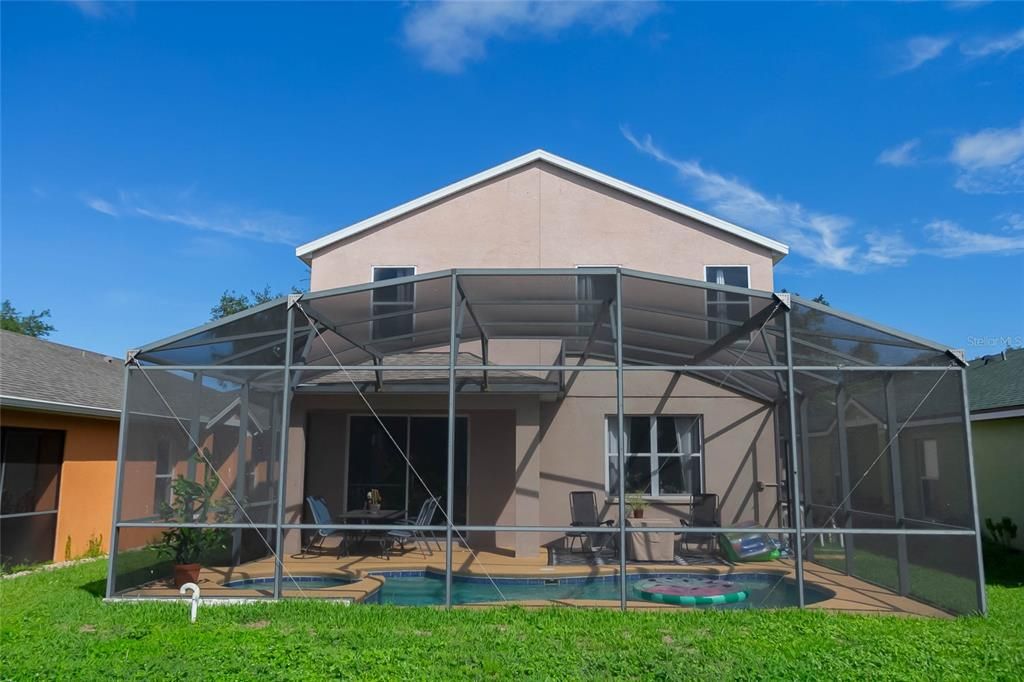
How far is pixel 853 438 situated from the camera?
9.27 metres

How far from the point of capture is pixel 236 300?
43.9m

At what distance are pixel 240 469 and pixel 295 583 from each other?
5.75 feet

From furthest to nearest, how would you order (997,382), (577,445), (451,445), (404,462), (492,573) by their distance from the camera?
(997,382)
(404,462)
(577,445)
(492,573)
(451,445)

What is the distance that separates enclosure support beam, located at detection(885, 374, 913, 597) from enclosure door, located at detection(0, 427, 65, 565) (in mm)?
11384

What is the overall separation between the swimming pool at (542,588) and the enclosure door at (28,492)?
5.05 m

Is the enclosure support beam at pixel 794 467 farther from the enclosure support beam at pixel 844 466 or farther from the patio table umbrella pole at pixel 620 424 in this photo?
the enclosure support beam at pixel 844 466

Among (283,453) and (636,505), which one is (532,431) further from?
(283,453)

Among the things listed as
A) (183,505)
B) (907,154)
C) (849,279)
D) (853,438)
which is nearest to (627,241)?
(853,438)

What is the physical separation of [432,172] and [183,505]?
1706 cm

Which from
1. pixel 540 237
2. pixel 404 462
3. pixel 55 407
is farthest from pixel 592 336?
pixel 55 407

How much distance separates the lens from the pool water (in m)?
8.38

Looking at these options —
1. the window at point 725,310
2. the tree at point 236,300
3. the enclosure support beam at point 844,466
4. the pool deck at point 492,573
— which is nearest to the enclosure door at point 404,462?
the pool deck at point 492,573

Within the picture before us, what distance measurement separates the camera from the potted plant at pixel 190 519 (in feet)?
27.0

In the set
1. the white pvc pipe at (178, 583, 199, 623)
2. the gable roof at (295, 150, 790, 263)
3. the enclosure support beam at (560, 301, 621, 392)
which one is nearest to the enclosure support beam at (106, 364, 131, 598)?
the white pvc pipe at (178, 583, 199, 623)
